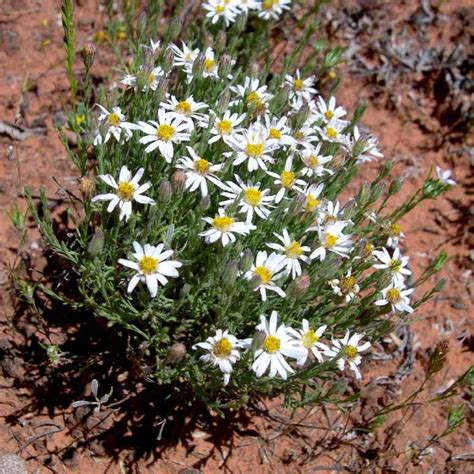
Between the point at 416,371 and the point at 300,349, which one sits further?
the point at 416,371

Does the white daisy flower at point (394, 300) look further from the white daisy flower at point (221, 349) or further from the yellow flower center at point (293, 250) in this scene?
the white daisy flower at point (221, 349)

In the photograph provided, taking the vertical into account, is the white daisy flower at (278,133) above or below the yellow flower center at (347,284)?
above

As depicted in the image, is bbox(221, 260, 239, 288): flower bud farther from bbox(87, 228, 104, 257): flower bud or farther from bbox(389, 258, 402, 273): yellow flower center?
bbox(389, 258, 402, 273): yellow flower center

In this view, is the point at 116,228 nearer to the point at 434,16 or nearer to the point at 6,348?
the point at 6,348

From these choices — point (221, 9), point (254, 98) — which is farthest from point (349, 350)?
point (221, 9)

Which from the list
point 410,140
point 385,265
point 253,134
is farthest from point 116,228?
point 410,140

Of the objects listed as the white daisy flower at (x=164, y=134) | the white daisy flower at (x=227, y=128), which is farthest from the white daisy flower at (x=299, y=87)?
the white daisy flower at (x=164, y=134)
